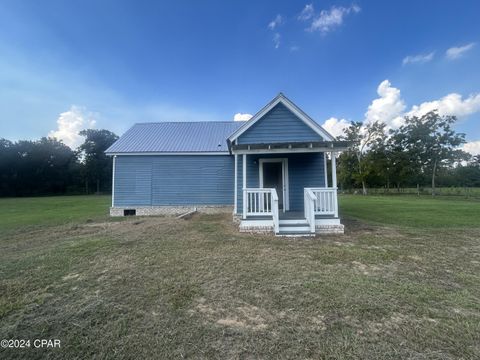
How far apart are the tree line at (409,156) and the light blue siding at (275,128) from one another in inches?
1129

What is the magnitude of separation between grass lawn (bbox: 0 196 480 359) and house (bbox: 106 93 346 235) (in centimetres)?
167

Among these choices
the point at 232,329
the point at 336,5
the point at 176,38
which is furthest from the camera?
the point at 176,38

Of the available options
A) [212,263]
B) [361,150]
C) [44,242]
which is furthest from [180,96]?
[361,150]

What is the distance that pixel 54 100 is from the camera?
16.0 meters

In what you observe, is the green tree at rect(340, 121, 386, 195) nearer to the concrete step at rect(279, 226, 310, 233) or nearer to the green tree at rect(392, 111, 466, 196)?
the green tree at rect(392, 111, 466, 196)

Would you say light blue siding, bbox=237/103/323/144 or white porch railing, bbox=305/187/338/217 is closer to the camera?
white porch railing, bbox=305/187/338/217

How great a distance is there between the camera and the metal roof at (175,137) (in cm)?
1303

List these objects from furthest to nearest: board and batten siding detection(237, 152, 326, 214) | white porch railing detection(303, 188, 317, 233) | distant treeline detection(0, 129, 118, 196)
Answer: distant treeline detection(0, 129, 118, 196) < board and batten siding detection(237, 152, 326, 214) < white porch railing detection(303, 188, 317, 233)

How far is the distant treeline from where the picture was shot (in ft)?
141

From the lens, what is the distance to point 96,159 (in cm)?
5147

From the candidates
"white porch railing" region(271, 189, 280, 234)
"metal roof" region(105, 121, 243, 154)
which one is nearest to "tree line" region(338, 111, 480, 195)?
"metal roof" region(105, 121, 243, 154)

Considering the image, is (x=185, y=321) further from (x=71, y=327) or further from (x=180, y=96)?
(x=180, y=96)

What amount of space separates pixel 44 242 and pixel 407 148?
42.1 m

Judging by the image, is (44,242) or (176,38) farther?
(176,38)
